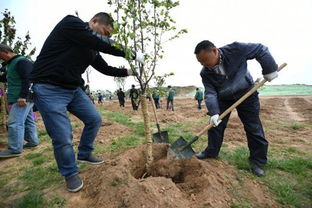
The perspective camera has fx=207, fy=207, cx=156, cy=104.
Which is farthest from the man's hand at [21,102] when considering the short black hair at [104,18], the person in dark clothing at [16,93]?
the short black hair at [104,18]

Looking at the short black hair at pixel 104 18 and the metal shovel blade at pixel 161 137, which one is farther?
the metal shovel blade at pixel 161 137

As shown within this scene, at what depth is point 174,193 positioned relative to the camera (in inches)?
93.4

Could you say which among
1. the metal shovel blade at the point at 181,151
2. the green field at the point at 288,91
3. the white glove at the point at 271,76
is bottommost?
the green field at the point at 288,91

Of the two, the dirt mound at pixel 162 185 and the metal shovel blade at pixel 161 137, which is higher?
the metal shovel blade at pixel 161 137

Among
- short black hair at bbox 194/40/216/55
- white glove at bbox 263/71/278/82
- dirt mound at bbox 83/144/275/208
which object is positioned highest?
short black hair at bbox 194/40/216/55

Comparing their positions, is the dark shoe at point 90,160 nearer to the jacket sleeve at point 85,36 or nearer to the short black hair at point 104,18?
the jacket sleeve at point 85,36

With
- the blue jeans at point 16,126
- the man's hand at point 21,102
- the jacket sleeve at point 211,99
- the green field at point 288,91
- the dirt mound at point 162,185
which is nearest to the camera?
the dirt mound at point 162,185

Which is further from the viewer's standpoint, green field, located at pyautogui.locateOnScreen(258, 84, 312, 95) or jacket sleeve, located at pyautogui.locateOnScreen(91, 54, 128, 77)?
green field, located at pyautogui.locateOnScreen(258, 84, 312, 95)

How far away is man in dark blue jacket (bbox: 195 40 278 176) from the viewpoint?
9.80ft

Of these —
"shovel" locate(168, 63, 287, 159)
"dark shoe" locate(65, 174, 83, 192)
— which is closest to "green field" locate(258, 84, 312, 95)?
"shovel" locate(168, 63, 287, 159)

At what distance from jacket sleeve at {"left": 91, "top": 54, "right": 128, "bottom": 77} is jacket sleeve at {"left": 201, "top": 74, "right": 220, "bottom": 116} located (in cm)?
131

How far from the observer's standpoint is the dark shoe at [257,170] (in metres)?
3.08

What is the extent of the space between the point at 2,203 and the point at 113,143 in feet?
7.43

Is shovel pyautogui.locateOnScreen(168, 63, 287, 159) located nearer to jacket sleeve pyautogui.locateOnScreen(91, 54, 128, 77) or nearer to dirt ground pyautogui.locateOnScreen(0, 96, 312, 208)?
dirt ground pyautogui.locateOnScreen(0, 96, 312, 208)
